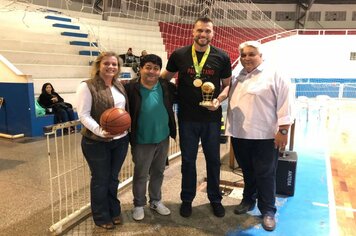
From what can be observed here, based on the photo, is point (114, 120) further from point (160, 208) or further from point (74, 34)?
point (74, 34)

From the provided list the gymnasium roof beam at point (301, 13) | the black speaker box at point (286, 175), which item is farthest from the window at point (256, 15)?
the black speaker box at point (286, 175)

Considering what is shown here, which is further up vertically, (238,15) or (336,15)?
(336,15)

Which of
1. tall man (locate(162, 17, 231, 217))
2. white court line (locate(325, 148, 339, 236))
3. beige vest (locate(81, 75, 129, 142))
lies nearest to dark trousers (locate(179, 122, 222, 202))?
tall man (locate(162, 17, 231, 217))

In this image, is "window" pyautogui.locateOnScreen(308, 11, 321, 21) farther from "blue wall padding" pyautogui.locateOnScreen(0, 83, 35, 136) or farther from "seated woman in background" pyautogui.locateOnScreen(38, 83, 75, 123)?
"blue wall padding" pyautogui.locateOnScreen(0, 83, 35, 136)

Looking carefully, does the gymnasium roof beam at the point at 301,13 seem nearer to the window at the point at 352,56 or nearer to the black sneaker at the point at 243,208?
the window at the point at 352,56

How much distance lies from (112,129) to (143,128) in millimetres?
371

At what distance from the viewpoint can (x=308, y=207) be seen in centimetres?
297

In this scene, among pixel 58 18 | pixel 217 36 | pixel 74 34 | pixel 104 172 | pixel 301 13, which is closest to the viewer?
pixel 104 172

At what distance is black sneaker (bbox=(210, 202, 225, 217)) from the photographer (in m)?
2.68

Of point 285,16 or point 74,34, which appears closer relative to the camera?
point 74,34

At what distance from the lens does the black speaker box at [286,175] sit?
10.3 ft

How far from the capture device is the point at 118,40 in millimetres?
9461

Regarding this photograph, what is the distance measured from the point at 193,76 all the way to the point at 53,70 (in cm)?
530

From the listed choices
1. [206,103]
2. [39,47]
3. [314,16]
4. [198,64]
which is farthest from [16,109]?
[314,16]
